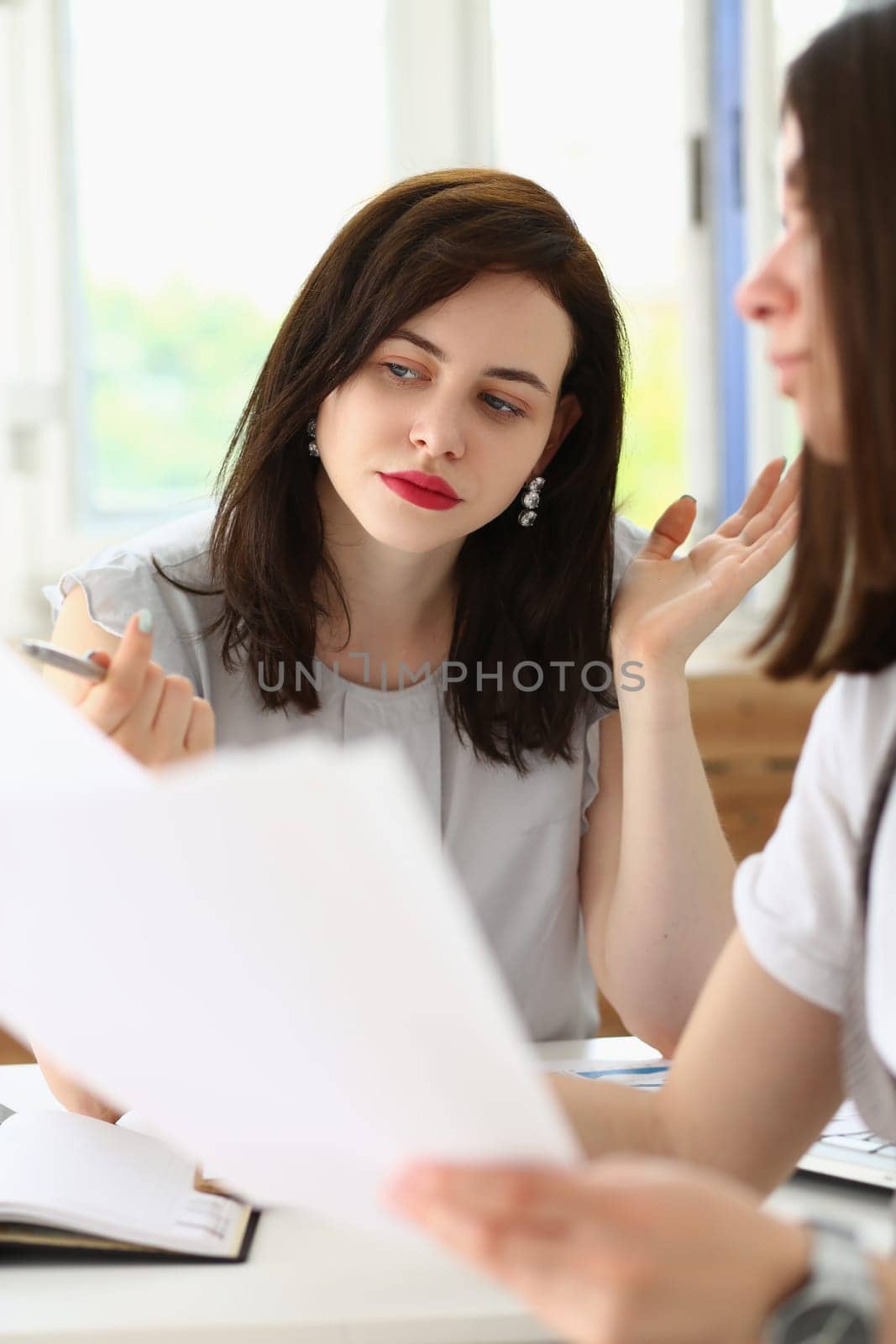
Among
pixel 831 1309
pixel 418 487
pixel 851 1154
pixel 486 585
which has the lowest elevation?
pixel 851 1154

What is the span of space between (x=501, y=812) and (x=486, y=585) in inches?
9.2

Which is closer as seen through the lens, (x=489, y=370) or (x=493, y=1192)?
(x=493, y=1192)

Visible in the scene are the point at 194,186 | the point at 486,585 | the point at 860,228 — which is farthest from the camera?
the point at 194,186

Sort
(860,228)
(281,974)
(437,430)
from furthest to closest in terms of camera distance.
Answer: (437,430) → (860,228) → (281,974)

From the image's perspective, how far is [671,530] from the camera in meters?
1.51

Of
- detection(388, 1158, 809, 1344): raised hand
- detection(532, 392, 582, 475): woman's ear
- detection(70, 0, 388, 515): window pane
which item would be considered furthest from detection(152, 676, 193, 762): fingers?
detection(70, 0, 388, 515): window pane

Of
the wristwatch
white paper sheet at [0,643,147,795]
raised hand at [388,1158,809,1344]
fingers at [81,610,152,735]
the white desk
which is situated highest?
white paper sheet at [0,643,147,795]

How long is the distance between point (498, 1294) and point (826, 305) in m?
0.55

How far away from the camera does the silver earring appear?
1522mm

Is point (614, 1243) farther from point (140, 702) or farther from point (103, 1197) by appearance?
point (140, 702)

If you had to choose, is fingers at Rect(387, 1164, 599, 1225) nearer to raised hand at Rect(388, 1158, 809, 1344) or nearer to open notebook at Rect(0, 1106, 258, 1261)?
raised hand at Rect(388, 1158, 809, 1344)

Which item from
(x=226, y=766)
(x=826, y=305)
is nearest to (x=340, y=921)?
(x=226, y=766)

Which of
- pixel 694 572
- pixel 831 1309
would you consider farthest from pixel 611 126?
pixel 831 1309

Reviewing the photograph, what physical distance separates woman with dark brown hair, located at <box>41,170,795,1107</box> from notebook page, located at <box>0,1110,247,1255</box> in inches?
15.9
